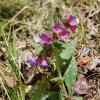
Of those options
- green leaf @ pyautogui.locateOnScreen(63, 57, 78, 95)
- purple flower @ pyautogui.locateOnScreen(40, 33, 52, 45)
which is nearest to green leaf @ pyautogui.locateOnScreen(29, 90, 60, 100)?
green leaf @ pyautogui.locateOnScreen(63, 57, 78, 95)

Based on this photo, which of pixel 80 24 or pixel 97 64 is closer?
pixel 97 64

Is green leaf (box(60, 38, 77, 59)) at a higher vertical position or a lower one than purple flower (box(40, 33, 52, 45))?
lower

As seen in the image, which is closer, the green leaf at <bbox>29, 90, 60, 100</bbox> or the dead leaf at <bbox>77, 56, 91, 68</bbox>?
the green leaf at <bbox>29, 90, 60, 100</bbox>

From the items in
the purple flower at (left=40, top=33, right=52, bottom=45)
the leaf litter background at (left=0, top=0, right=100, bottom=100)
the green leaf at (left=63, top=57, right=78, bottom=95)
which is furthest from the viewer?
the leaf litter background at (left=0, top=0, right=100, bottom=100)

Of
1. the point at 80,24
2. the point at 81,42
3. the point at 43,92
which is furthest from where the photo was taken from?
the point at 80,24

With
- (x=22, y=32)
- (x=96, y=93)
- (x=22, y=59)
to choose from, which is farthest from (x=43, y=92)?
(x=22, y=32)

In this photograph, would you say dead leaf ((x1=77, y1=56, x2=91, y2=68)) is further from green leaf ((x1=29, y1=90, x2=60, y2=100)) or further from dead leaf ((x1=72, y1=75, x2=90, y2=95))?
green leaf ((x1=29, y1=90, x2=60, y2=100))

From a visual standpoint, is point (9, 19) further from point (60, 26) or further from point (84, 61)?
point (60, 26)

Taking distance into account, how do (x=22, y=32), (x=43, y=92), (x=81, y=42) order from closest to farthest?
(x=43, y=92)
(x=81, y=42)
(x=22, y=32)

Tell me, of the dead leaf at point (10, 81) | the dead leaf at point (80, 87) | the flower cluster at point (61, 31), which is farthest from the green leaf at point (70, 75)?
the dead leaf at point (10, 81)
